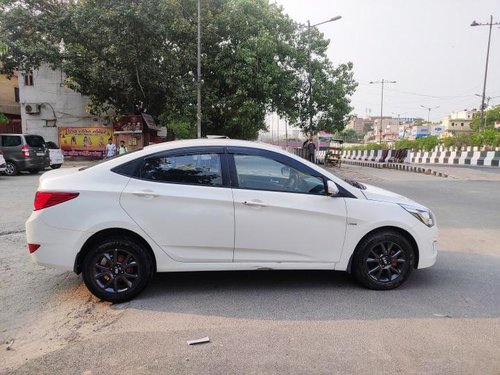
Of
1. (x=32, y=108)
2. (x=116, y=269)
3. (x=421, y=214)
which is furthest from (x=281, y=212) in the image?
(x=32, y=108)

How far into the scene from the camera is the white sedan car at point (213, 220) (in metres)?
4.09

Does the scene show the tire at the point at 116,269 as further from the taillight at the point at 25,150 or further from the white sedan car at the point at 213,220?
the taillight at the point at 25,150

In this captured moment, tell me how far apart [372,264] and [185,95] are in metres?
19.2

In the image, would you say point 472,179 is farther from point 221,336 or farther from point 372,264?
point 221,336

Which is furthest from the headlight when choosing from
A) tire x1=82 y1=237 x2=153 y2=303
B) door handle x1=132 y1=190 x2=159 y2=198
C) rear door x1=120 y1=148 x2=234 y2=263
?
tire x1=82 y1=237 x2=153 y2=303

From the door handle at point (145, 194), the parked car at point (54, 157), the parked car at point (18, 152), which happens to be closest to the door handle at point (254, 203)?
the door handle at point (145, 194)

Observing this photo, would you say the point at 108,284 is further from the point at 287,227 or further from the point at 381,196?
the point at 381,196

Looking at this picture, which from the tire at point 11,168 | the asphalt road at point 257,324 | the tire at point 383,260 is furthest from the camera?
the tire at point 11,168

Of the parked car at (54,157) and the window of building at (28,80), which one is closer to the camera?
the parked car at (54,157)

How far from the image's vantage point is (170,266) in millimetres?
4242

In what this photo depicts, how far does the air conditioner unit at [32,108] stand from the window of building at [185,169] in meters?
26.8

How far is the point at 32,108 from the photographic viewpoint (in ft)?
89.9

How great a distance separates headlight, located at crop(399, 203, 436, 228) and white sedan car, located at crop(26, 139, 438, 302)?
0.05 feet

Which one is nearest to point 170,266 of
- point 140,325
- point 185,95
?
point 140,325
